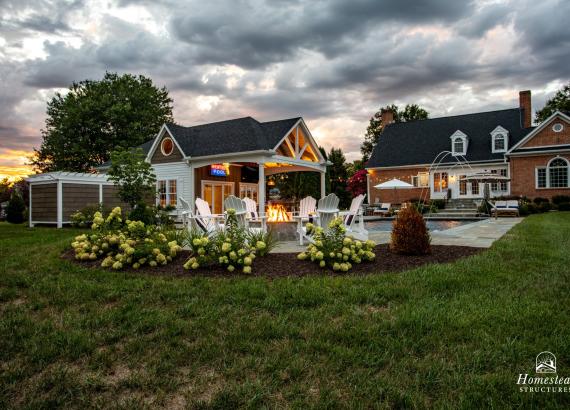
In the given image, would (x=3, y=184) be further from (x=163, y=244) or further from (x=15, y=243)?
(x=163, y=244)

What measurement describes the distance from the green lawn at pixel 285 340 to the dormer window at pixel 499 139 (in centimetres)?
2469

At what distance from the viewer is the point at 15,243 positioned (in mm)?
8914

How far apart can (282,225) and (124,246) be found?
445 centimetres

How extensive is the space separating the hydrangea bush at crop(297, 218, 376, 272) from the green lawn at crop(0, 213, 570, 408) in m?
0.57

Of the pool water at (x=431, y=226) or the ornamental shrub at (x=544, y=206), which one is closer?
the pool water at (x=431, y=226)

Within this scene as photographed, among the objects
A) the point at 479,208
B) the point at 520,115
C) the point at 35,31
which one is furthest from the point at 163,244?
the point at 520,115

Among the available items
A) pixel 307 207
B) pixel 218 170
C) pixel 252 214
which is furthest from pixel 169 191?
pixel 307 207

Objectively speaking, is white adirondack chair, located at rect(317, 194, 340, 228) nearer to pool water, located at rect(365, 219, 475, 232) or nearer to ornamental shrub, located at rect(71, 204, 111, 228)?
pool water, located at rect(365, 219, 475, 232)

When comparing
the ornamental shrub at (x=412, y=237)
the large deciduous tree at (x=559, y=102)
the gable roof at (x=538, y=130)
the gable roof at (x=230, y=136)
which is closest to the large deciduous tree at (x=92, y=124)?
the gable roof at (x=230, y=136)

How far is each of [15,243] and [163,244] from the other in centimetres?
549

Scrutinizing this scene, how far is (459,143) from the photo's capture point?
90.8 ft

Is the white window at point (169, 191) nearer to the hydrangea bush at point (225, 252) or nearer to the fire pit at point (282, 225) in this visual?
the fire pit at point (282, 225)

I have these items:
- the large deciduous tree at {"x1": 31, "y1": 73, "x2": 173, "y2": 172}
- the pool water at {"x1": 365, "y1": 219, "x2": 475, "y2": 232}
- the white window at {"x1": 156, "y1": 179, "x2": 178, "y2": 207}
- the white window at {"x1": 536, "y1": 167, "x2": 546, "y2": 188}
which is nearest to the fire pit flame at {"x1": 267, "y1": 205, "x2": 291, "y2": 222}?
the pool water at {"x1": 365, "y1": 219, "x2": 475, "y2": 232}

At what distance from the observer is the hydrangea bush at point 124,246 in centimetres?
548
